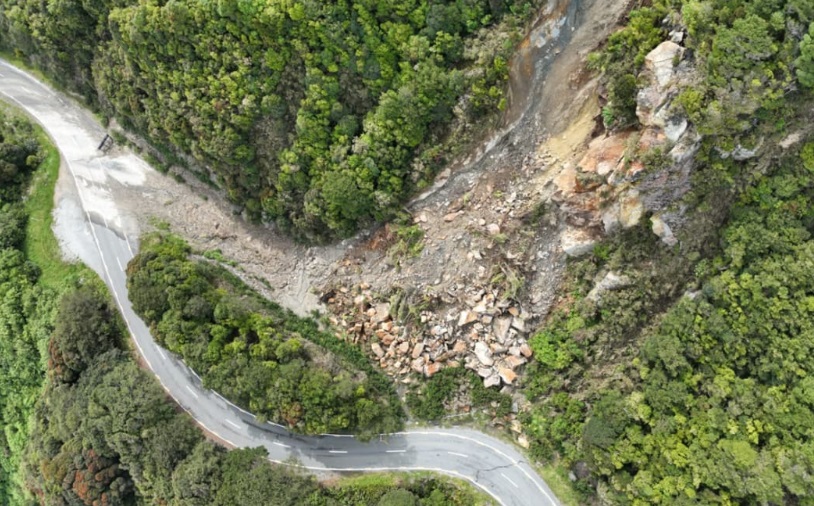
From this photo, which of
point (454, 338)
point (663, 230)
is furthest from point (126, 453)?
point (663, 230)

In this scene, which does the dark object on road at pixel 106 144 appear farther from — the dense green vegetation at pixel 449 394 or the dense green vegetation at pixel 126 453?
the dense green vegetation at pixel 449 394

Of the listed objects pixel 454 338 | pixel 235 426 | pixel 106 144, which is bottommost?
pixel 454 338

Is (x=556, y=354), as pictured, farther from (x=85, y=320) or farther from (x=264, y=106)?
(x=85, y=320)

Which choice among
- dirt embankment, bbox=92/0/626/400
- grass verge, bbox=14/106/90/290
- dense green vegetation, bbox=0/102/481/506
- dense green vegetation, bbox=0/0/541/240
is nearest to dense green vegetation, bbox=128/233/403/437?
dirt embankment, bbox=92/0/626/400

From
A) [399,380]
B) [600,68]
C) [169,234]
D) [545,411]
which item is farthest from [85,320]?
[600,68]

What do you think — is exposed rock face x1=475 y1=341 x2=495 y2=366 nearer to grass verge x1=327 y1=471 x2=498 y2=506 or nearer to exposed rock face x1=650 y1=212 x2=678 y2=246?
grass verge x1=327 y1=471 x2=498 y2=506

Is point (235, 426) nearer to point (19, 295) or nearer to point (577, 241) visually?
point (19, 295)
